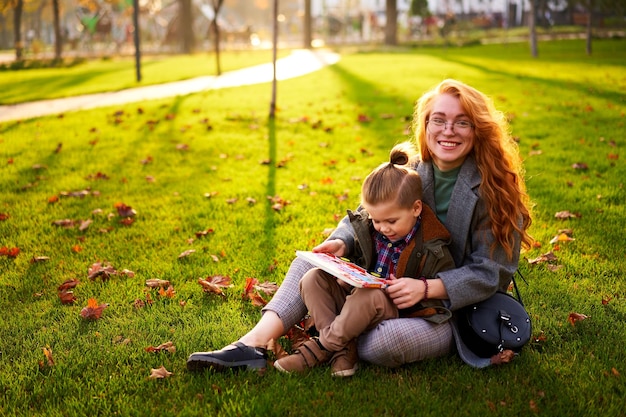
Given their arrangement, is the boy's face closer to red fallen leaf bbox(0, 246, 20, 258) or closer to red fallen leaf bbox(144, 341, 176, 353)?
red fallen leaf bbox(144, 341, 176, 353)

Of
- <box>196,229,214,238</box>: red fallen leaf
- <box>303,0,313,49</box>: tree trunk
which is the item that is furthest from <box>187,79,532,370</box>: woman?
<box>303,0,313,49</box>: tree trunk

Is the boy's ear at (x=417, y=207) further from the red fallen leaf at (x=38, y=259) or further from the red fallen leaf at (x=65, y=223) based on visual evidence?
the red fallen leaf at (x=65, y=223)

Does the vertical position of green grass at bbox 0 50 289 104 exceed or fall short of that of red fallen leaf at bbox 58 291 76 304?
it exceeds it

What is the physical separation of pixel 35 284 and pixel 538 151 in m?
5.60

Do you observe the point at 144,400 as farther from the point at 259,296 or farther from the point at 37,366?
the point at 259,296

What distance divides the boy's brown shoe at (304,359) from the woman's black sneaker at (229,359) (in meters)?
0.10

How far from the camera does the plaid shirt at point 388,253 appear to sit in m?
3.26

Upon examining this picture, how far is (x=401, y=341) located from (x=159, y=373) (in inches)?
43.5

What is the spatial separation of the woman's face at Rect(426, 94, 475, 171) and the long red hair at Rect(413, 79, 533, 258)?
0.03 metres

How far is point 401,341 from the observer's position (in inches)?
120

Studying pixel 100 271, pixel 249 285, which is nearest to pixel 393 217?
pixel 249 285

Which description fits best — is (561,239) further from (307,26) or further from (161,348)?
(307,26)

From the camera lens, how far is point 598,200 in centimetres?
587

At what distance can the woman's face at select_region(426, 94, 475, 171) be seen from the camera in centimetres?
324
